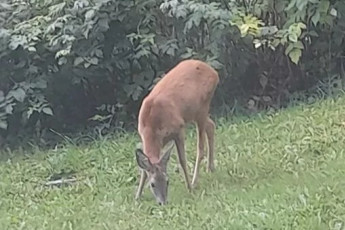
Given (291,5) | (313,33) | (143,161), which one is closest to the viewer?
(143,161)

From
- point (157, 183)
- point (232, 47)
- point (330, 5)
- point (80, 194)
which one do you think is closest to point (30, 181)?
point (80, 194)

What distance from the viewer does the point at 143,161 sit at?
750 cm

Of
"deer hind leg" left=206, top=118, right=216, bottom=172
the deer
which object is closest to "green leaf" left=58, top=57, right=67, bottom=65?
the deer

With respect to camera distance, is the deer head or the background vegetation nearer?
the deer head

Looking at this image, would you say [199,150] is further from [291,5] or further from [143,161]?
[291,5]

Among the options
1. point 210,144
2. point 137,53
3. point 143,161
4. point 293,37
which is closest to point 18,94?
point 137,53

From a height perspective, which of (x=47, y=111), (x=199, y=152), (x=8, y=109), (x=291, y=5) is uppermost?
(x=291, y=5)

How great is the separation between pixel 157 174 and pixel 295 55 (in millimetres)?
2976

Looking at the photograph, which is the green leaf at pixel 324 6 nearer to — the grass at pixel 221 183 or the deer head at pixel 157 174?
the grass at pixel 221 183

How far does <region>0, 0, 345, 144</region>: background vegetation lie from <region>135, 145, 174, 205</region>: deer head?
2.46m

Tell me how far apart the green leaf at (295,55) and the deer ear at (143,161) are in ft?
9.54

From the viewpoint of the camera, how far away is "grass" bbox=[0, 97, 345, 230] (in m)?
6.79

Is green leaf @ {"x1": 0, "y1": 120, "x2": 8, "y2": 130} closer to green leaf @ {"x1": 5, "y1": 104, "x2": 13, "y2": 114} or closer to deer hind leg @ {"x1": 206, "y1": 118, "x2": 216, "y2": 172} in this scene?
green leaf @ {"x1": 5, "y1": 104, "x2": 13, "y2": 114}

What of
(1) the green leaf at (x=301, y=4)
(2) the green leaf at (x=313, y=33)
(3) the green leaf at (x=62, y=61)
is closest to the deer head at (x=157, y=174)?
(3) the green leaf at (x=62, y=61)
